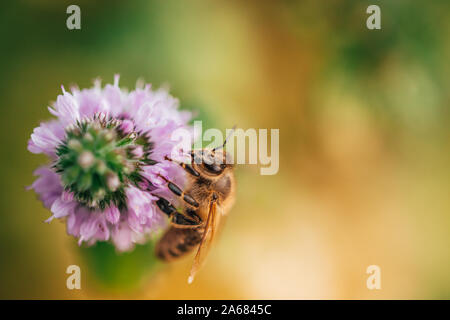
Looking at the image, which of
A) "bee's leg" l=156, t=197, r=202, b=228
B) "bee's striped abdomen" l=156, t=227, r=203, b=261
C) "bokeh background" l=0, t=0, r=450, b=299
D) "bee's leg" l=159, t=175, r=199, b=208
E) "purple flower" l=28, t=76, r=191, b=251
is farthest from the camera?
"bokeh background" l=0, t=0, r=450, b=299

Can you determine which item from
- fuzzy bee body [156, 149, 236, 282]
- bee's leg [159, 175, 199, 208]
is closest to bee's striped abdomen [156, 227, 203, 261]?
fuzzy bee body [156, 149, 236, 282]

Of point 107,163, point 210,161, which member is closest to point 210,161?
point 210,161

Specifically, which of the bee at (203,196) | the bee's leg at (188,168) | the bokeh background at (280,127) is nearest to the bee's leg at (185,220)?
the bee at (203,196)

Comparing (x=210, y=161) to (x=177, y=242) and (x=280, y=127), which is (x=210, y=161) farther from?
(x=280, y=127)

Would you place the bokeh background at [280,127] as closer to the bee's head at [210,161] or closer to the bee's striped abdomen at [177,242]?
the bee's striped abdomen at [177,242]

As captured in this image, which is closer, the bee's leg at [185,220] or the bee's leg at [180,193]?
the bee's leg at [180,193]

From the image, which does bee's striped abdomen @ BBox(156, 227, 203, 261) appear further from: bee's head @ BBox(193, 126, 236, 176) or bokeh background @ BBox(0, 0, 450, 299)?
bokeh background @ BBox(0, 0, 450, 299)
